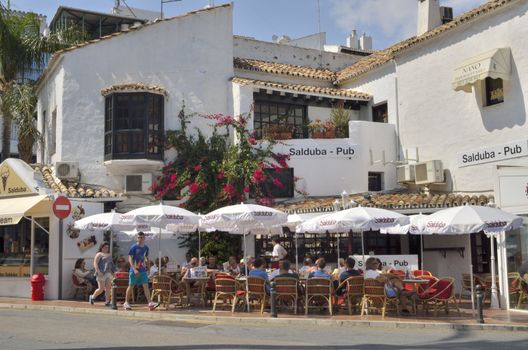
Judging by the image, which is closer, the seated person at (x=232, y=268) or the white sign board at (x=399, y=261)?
the seated person at (x=232, y=268)

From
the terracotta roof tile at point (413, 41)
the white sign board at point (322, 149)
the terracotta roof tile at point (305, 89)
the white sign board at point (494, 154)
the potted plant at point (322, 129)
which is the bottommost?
the white sign board at point (494, 154)

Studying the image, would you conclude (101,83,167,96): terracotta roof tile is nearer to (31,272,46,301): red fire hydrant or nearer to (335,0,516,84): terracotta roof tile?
(31,272,46,301): red fire hydrant

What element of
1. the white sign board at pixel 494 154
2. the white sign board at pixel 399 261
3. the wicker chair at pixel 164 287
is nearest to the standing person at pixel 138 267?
the wicker chair at pixel 164 287

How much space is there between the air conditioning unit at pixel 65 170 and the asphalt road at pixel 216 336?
30.0ft

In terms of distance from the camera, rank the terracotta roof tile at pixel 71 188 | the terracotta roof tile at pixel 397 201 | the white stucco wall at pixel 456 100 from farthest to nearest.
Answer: the terracotta roof tile at pixel 71 188 < the white stucco wall at pixel 456 100 < the terracotta roof tile at pixel 397 201

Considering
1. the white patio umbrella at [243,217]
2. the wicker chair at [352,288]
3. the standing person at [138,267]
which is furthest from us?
the standing person at [138,267]

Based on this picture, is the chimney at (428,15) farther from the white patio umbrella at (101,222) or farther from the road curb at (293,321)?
the road curb at (293,321)

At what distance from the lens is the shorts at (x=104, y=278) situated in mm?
16188

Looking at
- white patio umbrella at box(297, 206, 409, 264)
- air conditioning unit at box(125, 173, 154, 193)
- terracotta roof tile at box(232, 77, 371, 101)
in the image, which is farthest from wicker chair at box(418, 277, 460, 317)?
terracotta roof tile at box(232, 77, 371, 101)

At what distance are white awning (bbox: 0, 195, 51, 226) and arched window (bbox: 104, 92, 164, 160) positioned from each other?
417 cm

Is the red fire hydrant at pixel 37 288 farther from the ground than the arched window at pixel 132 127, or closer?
closer

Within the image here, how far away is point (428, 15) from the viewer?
81.6 ft

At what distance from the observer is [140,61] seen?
2361cm

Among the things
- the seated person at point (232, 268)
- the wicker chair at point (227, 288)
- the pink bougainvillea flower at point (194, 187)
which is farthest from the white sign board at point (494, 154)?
the pink bougainvillea flower at point (194, 187)
